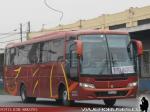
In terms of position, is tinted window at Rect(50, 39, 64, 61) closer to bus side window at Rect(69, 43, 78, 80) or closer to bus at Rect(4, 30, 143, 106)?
bus at Rect(4, 30, 143, 106)

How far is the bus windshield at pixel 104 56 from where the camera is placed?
22500 millimetres

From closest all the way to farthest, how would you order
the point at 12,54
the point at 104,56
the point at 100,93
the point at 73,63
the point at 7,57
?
the point at 100,93
the point at 104,56
the point at 73,63
the point at 12,54
the point at 7,57

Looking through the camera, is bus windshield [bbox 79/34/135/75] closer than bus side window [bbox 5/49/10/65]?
Yes

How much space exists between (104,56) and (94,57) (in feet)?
1.27

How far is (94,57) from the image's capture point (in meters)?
22.6

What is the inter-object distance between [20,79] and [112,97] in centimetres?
814

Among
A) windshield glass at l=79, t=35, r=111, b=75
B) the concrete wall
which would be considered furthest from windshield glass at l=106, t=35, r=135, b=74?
the concrete wall

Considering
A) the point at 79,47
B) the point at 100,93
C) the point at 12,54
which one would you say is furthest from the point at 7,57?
the point at 79,47

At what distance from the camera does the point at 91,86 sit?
2242cm

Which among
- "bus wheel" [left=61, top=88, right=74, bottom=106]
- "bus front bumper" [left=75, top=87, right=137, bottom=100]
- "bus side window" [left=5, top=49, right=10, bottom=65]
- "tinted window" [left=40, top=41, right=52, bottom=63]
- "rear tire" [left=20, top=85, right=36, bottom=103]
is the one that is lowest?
"rear tire" [left=20, top=85, right=36, bottom=103]

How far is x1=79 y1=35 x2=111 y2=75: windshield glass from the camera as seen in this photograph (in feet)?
73.8

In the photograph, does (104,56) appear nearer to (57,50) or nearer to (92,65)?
(92,65)

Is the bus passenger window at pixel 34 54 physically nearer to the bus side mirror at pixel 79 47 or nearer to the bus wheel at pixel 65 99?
the bus wheel at pixel 65 99

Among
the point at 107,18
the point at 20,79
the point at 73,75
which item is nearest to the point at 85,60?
the point at 73,75
